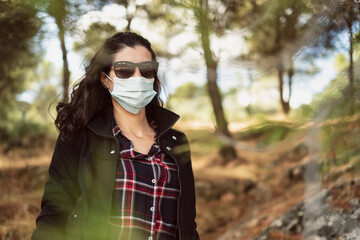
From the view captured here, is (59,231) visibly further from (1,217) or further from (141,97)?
(1,217)

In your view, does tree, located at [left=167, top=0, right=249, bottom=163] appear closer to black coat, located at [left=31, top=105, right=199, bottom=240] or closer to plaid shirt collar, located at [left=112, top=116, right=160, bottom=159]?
black coat, located at [left=31, top=105, right=199, bottom=240]

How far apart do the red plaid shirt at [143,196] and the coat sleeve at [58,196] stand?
0.79ft

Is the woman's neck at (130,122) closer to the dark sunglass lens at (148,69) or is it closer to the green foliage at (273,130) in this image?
the dark sunglass lens at (148,69)

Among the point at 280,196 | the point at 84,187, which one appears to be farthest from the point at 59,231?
the point at 280,196

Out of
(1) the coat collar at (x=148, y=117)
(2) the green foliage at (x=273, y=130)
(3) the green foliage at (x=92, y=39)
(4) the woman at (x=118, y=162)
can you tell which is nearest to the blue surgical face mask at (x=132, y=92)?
(4) the woman at (x=118, y=162)

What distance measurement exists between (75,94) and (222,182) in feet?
20.4

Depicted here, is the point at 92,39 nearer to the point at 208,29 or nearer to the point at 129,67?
the point at 208,29

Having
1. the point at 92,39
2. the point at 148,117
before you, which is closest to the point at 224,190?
the point at 148,117

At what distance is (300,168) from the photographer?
7.17m

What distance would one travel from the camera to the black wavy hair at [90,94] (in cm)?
201

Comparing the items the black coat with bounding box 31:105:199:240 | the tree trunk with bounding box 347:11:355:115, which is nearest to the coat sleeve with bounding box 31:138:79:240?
the black coat with bounding box 31:105:199:240

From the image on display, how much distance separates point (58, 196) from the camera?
1.77m

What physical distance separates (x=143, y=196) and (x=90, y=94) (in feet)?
2.50

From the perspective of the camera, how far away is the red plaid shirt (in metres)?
1.84
